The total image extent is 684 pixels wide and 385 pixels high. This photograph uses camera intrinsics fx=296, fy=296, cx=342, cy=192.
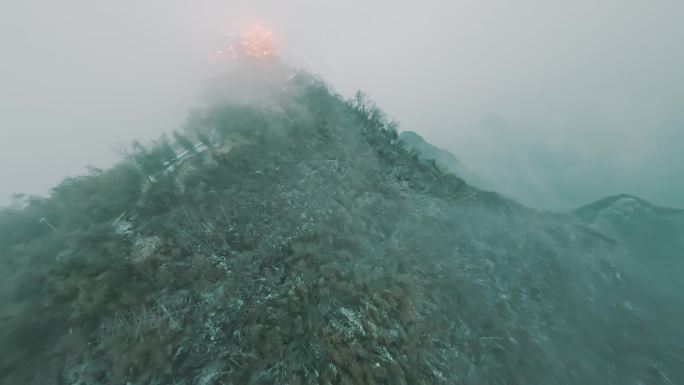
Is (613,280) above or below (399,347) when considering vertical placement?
below

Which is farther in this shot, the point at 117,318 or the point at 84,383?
the point at 117,318

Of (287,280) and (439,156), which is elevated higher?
(439,156)

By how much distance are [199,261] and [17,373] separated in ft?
23.2

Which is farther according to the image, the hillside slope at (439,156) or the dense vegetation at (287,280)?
the hillside slope at (439,156)

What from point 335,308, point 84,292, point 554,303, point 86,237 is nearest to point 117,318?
point 84,292

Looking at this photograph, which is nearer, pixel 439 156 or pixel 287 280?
pixel 287 280

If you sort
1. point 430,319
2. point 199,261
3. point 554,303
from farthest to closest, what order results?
point 554,303, point 430,319, point 199,261

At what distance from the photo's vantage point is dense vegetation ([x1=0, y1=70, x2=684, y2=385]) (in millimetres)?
12219

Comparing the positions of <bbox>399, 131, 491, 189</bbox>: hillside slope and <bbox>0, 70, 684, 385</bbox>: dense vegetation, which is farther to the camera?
<bbox>399, 131, 491, 189</bbox>: hillside slope

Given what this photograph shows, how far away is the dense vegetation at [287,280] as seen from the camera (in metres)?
12.2

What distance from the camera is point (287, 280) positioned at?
16453mm

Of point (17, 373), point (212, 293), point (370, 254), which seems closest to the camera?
point (17, 373)

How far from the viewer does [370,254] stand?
2306 centimetres

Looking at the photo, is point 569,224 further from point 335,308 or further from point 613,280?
point 335,308
